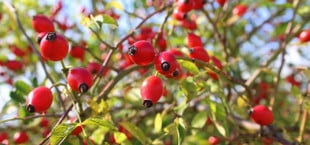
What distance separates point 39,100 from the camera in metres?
1.92

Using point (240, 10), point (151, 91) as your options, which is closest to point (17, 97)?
point (151, 91)

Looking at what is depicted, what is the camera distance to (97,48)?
4.10 meters

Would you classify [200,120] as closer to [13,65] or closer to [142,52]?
[142,52]

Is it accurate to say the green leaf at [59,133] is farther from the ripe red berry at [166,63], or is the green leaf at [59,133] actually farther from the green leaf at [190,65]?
the green leaf at [190,65]

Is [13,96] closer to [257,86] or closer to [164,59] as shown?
[164,59]

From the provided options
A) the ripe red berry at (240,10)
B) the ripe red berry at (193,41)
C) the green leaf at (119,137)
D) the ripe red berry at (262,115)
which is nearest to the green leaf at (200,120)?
the ripe red berry at (262,115)

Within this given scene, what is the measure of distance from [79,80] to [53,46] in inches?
7.2

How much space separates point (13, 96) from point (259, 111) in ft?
4.53

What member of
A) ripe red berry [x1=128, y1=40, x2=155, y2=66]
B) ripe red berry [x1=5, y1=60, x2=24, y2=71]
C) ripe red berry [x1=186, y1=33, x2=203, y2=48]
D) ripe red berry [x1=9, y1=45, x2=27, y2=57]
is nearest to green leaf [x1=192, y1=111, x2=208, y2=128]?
ripe red berry [x1=186, y1=33, x2=203, y2=48]

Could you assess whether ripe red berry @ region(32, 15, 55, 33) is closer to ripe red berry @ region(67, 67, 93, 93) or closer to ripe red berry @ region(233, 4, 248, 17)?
ripe red berry @ region(67, 67, 93, 93)

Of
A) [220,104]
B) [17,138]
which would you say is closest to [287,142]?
[220,104]

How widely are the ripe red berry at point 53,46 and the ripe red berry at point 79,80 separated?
0.09 m

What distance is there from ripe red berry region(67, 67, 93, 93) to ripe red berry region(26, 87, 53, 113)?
13 cm

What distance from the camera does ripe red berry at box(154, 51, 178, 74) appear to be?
1804 millimetres
